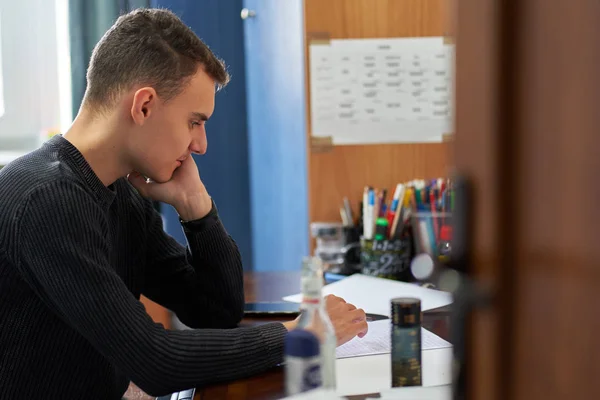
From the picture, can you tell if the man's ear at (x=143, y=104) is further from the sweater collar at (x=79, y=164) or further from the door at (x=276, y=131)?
the door at (x=276, y=131)

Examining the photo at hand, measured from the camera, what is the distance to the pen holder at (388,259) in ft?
5.42

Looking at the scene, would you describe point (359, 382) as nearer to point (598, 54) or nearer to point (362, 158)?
point (598, 54)

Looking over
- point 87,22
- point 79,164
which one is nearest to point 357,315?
point 79,164

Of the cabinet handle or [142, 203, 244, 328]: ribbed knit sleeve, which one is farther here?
the cabinet handle

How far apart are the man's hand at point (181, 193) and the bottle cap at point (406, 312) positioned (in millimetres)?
618

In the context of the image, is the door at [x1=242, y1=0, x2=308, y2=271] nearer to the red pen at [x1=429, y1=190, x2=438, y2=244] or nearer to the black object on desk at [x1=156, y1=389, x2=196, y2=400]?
the red pen at [x1=429, y1=190, x2=438, y2=244]

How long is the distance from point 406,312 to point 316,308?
17 cm

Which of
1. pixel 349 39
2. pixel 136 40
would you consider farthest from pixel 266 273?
pixel 136 40

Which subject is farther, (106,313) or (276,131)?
(276,131)

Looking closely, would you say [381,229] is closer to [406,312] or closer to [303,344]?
[406,312]

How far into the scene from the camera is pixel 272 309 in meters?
1.41

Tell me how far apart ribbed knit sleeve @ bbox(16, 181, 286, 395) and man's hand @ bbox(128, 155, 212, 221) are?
37 cm

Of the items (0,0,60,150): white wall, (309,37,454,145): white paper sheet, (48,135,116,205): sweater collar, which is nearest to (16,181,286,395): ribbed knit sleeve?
(48,135,116,205): sweater collar

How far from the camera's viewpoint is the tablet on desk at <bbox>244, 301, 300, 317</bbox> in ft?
4.46
